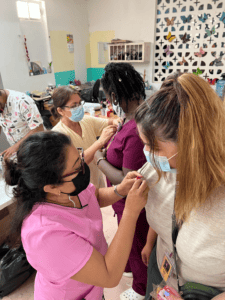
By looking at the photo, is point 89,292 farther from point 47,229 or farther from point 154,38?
point 154,38

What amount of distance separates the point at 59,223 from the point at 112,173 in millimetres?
611

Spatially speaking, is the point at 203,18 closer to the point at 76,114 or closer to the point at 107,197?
the point at 76,114

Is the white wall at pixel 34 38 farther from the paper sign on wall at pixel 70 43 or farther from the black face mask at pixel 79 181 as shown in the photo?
the black face mask at pixel 79 181

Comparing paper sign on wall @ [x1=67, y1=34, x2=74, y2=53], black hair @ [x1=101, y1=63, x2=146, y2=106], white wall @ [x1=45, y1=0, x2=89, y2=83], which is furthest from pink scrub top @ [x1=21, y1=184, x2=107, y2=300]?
paper sign on wall @ [x1=67, y1=34, x2=74, y2=53]

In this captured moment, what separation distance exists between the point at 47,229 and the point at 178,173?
0.54 m

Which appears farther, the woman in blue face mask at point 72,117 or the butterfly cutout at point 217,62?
the butterfly cutout at point 217,62

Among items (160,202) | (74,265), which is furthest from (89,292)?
(160,202)

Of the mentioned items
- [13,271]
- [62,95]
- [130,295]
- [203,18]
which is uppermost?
[203,18]

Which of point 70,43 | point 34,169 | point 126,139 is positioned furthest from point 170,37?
point 34,169

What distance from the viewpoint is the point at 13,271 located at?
1.76 metres

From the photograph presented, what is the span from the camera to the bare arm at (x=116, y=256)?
2.66 ft

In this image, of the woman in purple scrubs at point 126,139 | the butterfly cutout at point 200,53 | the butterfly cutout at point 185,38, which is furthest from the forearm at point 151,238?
the butterfly cutout at point 185,38

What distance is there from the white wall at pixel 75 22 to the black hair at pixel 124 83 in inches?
138

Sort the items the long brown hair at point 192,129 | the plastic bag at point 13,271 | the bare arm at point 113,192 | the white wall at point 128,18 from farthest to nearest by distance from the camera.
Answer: the white wall at point 128,18
the plastic bag at point 13,271
the bare arm at point 113,192
the long brown hair at point 192,129
